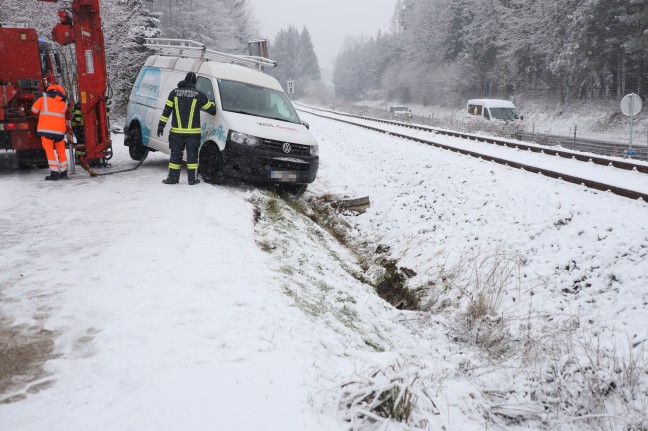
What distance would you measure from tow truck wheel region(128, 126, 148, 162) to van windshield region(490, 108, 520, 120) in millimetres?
23622

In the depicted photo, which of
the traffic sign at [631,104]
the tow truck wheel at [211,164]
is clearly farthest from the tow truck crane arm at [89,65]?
the traffic sign at [631,104]

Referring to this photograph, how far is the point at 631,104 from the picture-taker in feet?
52.5

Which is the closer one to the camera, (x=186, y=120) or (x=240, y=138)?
(x=240, y=138)

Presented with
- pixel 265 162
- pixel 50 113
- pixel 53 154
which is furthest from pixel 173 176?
pixel 50 113

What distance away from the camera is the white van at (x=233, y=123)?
328 inches

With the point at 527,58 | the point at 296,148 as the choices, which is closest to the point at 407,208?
the point at 296,148

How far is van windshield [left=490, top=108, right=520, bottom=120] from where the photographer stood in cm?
2864

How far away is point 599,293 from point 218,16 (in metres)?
56.8

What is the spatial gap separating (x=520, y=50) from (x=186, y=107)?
145 ft

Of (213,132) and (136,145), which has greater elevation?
(213,132)

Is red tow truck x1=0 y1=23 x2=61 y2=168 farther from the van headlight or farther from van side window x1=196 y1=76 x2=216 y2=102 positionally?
the van headlight

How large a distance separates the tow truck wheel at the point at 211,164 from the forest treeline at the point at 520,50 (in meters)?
28.4

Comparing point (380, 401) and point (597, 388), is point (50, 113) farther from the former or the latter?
point (597, 388)

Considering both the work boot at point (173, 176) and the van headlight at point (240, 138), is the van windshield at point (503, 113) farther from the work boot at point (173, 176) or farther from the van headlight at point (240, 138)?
the work boot at point (173, 176)
